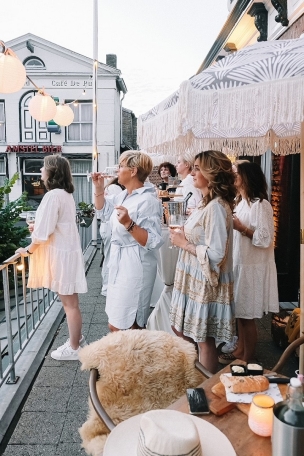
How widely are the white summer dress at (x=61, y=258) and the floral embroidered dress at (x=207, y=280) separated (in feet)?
3.95

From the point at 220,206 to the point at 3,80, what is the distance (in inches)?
152

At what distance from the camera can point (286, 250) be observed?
5.61m

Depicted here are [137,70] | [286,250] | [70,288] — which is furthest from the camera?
[137,70]

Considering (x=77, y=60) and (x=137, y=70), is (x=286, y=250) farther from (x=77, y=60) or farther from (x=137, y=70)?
(x=137, y=70)

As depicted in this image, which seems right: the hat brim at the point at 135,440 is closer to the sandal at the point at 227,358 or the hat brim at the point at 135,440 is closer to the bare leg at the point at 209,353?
the bare leg at the point at 209,353

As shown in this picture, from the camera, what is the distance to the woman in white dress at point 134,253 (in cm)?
276

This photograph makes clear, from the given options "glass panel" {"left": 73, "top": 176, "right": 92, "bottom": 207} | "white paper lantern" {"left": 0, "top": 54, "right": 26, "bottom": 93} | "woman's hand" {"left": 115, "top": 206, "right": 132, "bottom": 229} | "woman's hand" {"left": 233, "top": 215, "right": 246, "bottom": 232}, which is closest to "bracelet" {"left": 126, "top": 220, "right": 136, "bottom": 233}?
A: "woman's hand" {"left": 115, "top": 206, "right": 132, "bottom": 229}

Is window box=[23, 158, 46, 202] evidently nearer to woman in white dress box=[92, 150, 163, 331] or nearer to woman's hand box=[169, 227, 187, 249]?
woman in white dress box=[92, 150, 163, 331]

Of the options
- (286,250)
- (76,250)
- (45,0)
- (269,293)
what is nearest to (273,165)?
(286,250)

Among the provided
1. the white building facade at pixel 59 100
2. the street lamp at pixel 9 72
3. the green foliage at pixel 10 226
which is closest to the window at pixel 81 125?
the white building facade at pixel 59 100

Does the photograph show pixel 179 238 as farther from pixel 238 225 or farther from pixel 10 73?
pixel 10 73

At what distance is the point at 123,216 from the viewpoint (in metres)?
2.53

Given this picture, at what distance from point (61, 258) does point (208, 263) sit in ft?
5.12

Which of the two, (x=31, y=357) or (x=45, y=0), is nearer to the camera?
(x=31, y=357)
